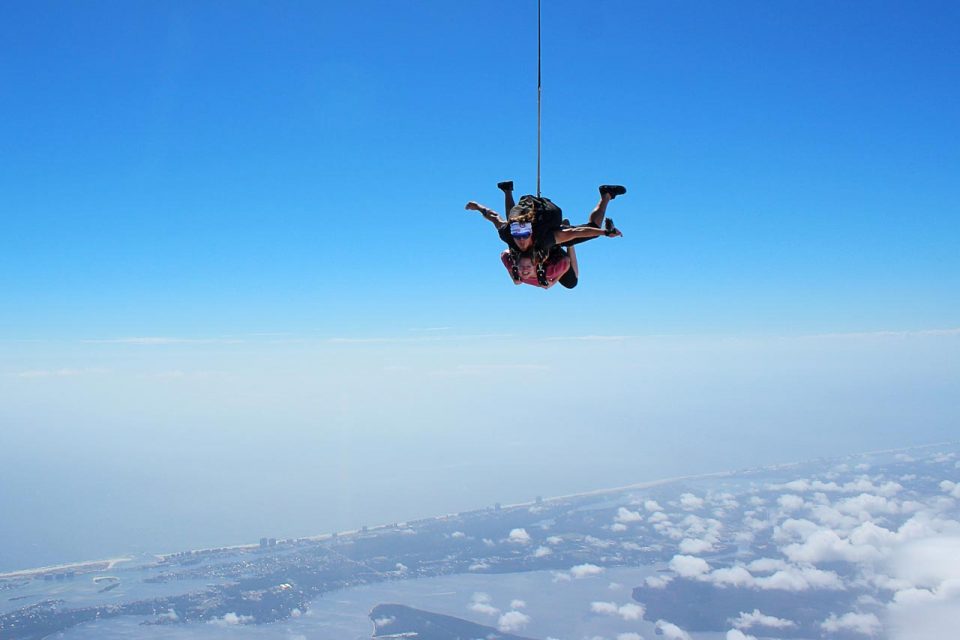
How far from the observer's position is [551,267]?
4332 millimetres

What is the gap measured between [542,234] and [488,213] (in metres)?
0.81

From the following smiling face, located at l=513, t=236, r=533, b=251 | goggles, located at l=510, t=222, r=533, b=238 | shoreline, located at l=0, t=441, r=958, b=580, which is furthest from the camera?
shoreline, located at l=0, t=441, r=958, b=580

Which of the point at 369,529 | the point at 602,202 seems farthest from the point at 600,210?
the point at 369,529

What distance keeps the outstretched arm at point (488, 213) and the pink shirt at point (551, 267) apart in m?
0.26

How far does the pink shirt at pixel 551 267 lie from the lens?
14.2 feet

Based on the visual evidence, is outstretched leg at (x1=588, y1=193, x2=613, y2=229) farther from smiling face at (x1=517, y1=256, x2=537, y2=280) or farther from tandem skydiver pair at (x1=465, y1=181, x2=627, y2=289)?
smiling face at (x1=517, y1=256, x2=537, y2=280)

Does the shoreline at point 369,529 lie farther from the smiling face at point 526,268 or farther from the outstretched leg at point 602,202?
the outstretched leg at point 602,202

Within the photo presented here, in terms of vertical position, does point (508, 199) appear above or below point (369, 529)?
above

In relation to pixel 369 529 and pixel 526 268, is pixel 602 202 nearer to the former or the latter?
pixel 526 268

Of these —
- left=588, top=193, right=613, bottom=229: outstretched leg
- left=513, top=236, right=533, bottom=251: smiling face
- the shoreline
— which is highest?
left=588, top=193, right=613, bottom=229: outstretched leg

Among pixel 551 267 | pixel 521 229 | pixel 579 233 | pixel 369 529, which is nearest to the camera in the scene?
pixel 521 229

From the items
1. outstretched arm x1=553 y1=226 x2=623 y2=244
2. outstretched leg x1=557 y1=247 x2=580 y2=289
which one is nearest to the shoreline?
outstretched leg x1=557 y1=247 x2=580 y2=289

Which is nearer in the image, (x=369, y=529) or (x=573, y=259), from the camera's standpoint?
(x=573, y=259)

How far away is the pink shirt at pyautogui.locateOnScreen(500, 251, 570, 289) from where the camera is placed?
4.32 m
